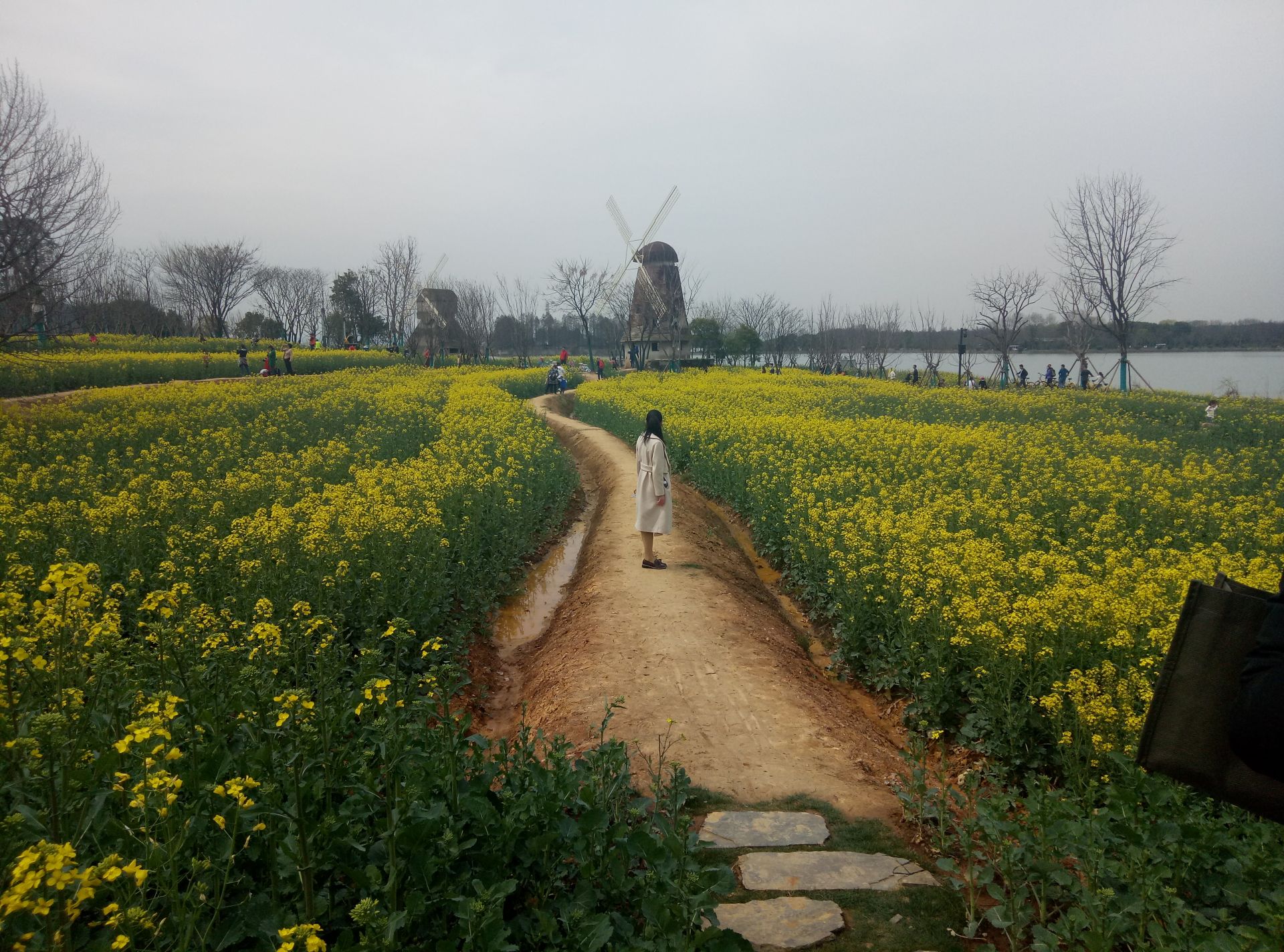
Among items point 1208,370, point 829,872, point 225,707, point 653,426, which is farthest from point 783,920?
point 1208,370

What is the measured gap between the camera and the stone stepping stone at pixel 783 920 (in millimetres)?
3467

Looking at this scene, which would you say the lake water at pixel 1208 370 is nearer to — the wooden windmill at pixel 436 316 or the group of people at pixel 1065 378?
the group of people at pixel 1065 378

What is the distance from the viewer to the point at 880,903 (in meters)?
3.73

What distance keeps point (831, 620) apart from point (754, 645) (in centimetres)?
198

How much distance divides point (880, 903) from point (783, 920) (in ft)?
1.70

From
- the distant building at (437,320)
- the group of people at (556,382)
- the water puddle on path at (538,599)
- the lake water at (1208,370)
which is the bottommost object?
the water puddle on path at (538,599)

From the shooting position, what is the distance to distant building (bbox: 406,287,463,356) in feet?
211

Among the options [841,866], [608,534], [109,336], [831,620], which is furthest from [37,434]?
[109,336]

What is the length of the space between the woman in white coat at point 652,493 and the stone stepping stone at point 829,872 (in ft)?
19.4

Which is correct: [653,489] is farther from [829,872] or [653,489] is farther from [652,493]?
[829,872]

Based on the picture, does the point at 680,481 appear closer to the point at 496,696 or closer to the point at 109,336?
the point at 496,696

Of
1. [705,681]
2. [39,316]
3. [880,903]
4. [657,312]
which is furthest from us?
[657,312]

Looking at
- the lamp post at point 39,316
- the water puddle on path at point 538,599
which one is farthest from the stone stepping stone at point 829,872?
the lamp post at point 39,316

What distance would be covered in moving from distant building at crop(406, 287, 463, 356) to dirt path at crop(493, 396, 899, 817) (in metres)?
57.0
